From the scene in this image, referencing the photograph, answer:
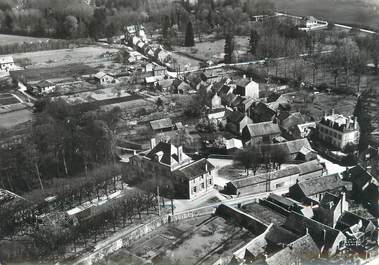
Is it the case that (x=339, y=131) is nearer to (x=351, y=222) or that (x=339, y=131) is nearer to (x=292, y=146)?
(x=292, y=146)

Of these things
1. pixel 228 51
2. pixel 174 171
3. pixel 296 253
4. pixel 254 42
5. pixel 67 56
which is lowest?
pixel 296 253

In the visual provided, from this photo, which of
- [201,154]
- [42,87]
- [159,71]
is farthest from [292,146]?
[42,87]

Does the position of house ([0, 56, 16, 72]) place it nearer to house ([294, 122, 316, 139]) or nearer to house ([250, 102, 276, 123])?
house ([250, 102, 276, 123])

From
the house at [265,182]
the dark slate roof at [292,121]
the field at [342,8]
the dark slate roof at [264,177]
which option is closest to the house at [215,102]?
the dark slate roof at [292,121]

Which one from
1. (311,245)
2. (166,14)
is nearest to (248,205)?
(311,245)

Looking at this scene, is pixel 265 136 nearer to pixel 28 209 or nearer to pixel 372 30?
pixel 28 209

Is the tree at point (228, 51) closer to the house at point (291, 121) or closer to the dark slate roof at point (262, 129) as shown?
the house at point (291, 121)
